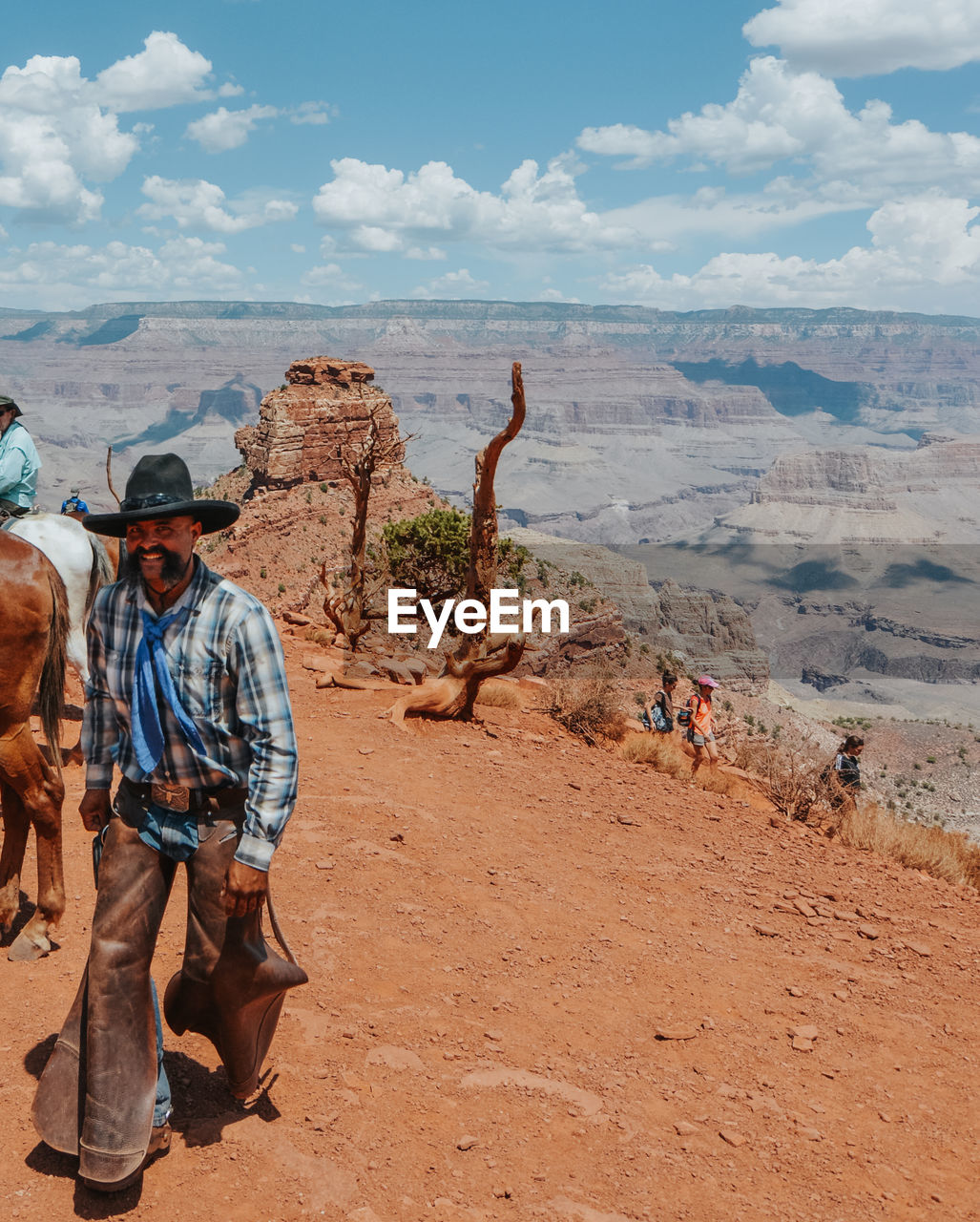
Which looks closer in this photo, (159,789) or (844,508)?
(159,789)

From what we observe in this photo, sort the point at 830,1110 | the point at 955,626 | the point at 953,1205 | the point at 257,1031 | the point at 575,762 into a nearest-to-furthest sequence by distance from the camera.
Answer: the point at 257,1031
the point at 953,1205
the point at 830,1110
the point at 575,762
the point at 955,626

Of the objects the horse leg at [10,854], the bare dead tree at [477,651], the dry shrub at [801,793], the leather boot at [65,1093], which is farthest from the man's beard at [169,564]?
the dry shrub at [801,793]

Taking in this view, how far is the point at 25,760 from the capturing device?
4.96 metres

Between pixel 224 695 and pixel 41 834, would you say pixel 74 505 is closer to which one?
pixel 41 834

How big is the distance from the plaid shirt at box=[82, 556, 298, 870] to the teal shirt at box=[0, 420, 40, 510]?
4284mm

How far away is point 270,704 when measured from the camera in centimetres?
319

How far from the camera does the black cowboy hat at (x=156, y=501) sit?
3115 millimetres

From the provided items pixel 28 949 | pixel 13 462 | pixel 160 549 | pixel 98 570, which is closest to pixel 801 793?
pixel 98 570

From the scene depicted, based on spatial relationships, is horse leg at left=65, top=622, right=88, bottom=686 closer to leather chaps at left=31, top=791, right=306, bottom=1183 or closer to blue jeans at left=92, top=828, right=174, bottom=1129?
blue jeans at left=92, top=828, right=174, bottom=1129

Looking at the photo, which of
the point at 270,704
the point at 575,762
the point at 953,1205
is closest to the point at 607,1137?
the point at 953,1205

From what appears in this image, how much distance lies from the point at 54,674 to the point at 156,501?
2.82m

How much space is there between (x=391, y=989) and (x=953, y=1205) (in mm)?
2732

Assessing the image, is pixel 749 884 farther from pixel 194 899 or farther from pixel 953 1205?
pixel 194 899

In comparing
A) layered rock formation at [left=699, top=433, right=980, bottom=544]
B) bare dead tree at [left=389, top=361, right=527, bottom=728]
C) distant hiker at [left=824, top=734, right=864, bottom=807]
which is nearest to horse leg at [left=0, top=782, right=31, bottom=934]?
bare dead tree at [left=389, top=361, right=527, bottom=728]
